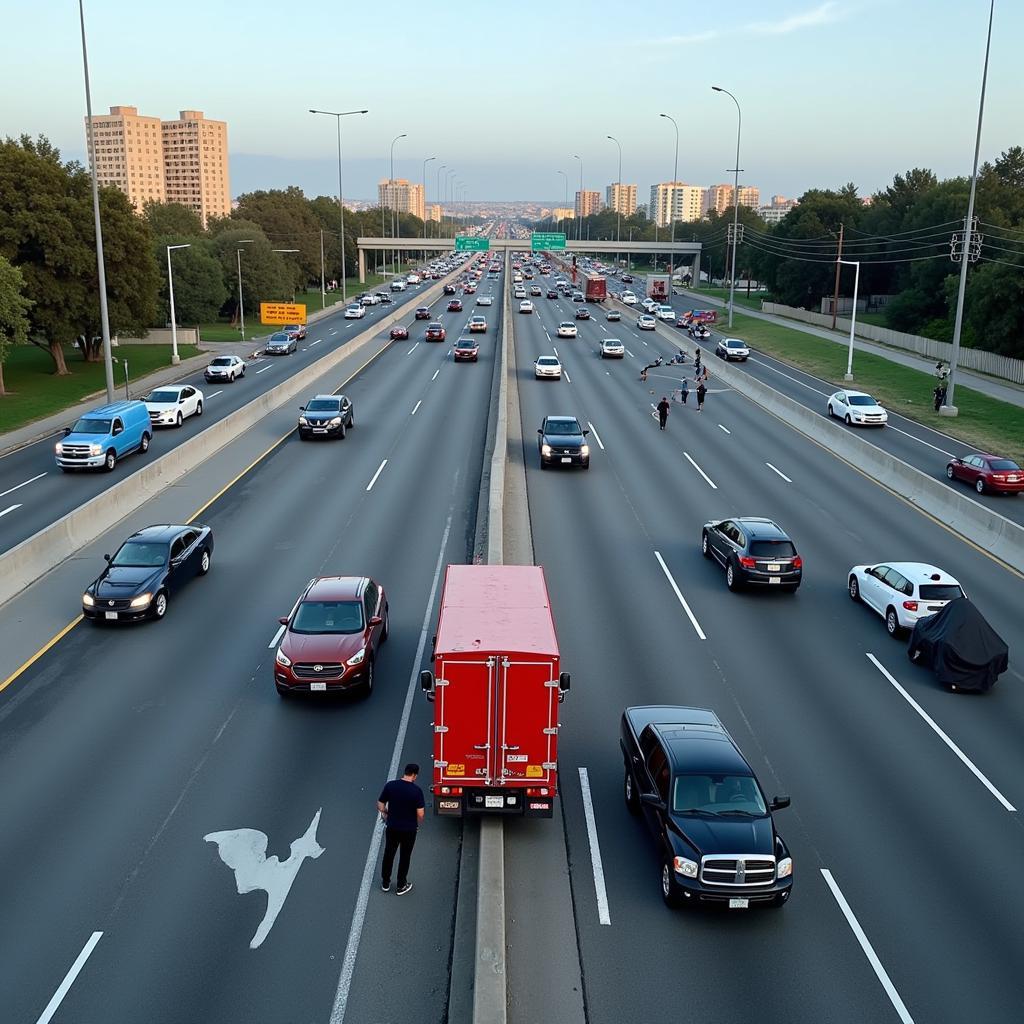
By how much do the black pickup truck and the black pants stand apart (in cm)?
299

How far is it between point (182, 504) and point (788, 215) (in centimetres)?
10474

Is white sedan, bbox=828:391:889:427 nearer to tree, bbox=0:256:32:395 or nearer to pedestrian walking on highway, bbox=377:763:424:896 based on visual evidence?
tree, bbox=0:256:32:395

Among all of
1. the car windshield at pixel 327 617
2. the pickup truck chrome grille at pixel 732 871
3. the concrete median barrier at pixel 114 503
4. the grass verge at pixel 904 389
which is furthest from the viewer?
the grass verge at pixel 904 389

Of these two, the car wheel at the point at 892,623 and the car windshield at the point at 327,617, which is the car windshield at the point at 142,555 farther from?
the car wheel at the point at 892,623

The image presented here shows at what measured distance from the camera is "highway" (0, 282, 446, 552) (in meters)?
29.3

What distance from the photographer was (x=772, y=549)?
23.7m

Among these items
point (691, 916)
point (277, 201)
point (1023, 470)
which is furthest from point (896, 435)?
point (277, 201)

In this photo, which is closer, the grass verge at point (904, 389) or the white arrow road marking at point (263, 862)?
the white arrow road marking at point (263, 862)

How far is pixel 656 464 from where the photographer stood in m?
37.6

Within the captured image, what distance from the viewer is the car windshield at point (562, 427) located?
36875mm

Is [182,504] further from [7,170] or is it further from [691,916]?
[7,170]

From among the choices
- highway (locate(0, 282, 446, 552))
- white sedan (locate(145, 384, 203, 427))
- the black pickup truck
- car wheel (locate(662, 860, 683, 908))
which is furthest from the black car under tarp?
white sedan (locate(145, 384, 203, 427))

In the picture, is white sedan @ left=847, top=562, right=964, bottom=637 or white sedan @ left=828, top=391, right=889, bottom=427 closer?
white sedan @ left=847, top=562, right=964, bottom=637

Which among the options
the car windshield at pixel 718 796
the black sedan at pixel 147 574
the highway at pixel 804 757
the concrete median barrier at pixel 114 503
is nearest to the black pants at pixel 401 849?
the highway at pixel 804 757
